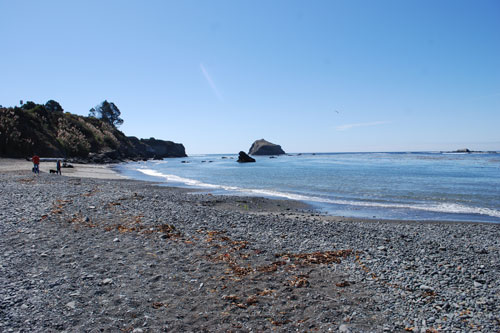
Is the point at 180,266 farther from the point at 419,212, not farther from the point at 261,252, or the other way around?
the point at 419,212

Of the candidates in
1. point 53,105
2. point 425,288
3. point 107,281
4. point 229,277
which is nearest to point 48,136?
point 53,105

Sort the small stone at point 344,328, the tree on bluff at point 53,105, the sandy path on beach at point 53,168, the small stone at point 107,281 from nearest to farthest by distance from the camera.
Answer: the small stone at point 344,328 → the small stone at point 107,281 → the sandy path on beach at point 53,168 → the tree on bluff at point 53,105

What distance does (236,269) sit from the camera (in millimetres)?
7637

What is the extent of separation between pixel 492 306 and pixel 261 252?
556cm

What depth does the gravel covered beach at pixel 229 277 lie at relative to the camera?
17.5ft

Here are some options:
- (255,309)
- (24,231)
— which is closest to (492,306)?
(255,309)

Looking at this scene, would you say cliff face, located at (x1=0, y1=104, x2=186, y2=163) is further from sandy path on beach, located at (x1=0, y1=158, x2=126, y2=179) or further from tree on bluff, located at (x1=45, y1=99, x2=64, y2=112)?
tree on bluff, located at (x1=45, y1=99, x2=64, y2=112)

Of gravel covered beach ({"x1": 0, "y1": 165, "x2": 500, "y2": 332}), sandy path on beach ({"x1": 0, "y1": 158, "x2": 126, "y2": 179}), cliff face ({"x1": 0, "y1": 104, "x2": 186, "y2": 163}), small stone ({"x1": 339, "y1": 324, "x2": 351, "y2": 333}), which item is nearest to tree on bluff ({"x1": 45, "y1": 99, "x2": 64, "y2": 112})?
cliff face ({"x1": 0, "y1": 104, "x2": 186, "y2": 163})

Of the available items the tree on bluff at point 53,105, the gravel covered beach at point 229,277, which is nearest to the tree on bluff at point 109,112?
the tree on bluff at point 53,105

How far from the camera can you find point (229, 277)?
718cm

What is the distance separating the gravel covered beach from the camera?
533cm

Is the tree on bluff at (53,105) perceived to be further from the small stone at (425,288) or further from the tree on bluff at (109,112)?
the small stone at (425,288)

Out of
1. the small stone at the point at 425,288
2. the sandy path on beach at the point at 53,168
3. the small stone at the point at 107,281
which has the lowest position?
the small stone at the point at 425,288

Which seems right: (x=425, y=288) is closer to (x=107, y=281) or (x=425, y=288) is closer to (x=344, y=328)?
(x=344, y=328)
